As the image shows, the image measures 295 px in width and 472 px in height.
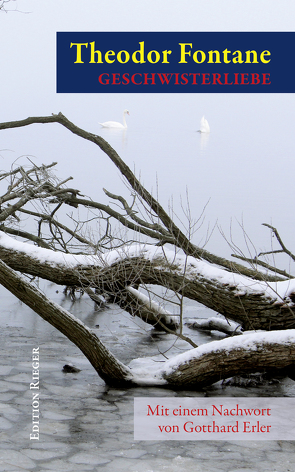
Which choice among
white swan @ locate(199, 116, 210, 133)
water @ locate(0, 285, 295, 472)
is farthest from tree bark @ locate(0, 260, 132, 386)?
white swan @ locate(199, 116, 210, 133)

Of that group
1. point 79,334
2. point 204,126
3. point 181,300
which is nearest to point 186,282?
point 181,300

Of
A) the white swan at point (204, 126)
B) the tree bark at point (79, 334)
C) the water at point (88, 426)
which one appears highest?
the white swan at point (204, 126)

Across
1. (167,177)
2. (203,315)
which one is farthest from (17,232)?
(167,177)

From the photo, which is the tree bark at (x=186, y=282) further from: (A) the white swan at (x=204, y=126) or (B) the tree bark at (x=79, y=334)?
(A) the white swan at (x=204, y=126)

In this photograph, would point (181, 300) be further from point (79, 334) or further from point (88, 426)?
point (88, 426)

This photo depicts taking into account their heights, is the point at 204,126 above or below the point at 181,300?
above

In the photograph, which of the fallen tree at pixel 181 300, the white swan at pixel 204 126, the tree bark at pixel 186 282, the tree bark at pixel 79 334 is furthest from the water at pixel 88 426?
the white swan at pixel 204 126

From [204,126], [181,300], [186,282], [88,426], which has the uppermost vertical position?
[204,126]

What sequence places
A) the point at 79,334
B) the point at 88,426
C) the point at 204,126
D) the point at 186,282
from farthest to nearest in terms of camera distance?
the point at 204,126, the point at 186,282, the point at 79,334, the point at 88,426

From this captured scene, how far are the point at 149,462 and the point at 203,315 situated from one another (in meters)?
4.16

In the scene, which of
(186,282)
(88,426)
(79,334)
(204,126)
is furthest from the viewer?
(204,126)

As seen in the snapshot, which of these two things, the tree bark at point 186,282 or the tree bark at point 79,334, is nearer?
the tree bark at point 79,334

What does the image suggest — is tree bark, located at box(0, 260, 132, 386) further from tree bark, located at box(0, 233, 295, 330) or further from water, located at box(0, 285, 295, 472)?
tree bark, located at box(0, 233, 295, 330)

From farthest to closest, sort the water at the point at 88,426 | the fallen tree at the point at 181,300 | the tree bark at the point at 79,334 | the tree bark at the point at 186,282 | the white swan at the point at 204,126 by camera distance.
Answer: the white swan at the point at 204,126, the tree bark at the point at 186,282, the tree bark at the point at 79,334, the fallen tree at the point at 181,300, the water at the point at 88,426
